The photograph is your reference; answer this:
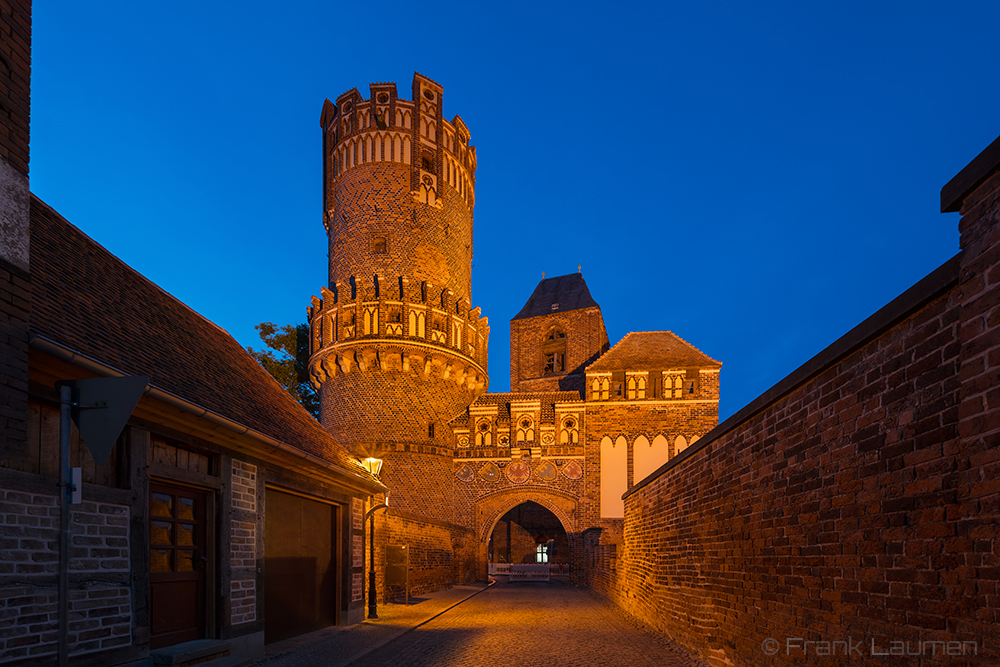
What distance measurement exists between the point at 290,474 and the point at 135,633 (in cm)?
392

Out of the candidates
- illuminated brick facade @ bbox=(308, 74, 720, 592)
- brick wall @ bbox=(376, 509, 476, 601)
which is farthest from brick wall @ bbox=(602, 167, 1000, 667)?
illuminated brick facade @ bbox=(308, 74, 720, 592)

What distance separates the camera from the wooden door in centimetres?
698

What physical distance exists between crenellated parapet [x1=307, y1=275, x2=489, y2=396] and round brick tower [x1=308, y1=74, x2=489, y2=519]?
43 mm

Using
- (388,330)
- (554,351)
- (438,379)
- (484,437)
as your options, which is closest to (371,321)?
(388,330)

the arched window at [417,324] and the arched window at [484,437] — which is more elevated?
the arched window at [417,324]

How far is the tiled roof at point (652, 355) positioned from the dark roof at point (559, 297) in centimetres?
1031

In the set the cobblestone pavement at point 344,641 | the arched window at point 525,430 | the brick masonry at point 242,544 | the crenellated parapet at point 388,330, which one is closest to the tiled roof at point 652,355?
the arched window at point 525,430

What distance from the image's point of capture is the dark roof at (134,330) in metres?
6.33

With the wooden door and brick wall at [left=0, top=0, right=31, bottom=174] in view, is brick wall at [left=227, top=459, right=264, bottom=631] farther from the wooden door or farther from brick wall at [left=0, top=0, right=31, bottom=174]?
brick wall at [left=0, top=0, right=31, bottom=174]

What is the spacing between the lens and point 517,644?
10.4 meters

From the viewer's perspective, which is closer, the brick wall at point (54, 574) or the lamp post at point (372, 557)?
the brick wall at point (54, 574)

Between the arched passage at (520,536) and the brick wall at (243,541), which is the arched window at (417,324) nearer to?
the arched passage at (520,536)

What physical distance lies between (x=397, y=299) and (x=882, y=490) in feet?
79.3


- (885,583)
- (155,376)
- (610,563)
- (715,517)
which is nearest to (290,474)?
(155,376)
